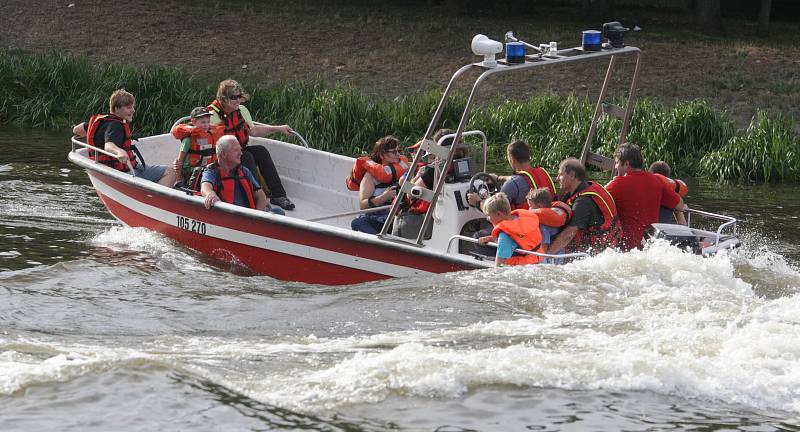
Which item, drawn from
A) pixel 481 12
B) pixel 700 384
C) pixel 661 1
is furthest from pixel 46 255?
pixel 661 1

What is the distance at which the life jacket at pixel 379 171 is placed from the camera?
10.2 m

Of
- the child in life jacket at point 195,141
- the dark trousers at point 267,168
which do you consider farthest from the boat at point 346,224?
the dark trousers at point 267,168

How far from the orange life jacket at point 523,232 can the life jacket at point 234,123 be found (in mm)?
3575

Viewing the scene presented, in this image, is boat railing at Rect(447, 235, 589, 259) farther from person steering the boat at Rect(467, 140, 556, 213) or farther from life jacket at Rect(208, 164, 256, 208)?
life jacket at Rect(208, 164, 256, 208)

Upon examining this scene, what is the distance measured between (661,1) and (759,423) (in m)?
23.0

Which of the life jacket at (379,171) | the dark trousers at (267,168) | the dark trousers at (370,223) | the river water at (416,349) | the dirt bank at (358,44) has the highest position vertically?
the dirt bank at (358,44)

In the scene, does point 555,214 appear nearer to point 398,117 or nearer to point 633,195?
point 633,195

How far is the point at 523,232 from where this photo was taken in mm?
8336

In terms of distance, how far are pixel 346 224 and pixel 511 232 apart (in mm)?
3148

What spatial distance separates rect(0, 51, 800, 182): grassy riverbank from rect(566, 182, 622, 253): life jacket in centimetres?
627

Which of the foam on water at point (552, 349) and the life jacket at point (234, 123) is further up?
the life jacket at point (234, 123)

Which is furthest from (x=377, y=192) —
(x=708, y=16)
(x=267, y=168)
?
(x=708, y=16)

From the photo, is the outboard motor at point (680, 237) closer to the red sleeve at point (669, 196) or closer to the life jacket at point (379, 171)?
the red sleeve at point (669, 196)

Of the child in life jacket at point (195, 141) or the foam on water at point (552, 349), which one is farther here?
the child in life jacket at point (195, 141)
